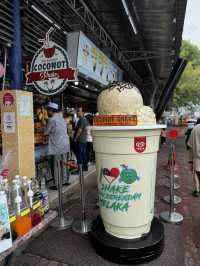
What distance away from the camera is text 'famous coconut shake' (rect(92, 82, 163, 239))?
2.52m

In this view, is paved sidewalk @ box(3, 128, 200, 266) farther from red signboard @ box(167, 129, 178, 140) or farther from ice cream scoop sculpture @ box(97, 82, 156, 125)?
ice cream scoop sculpture @ box(97, 82, 156, 125)

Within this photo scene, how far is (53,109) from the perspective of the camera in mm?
5141

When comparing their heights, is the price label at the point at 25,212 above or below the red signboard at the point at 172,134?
below

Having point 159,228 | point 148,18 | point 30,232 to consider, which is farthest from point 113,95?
point 148,18

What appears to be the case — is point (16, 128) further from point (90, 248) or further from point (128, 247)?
point (128, 247)

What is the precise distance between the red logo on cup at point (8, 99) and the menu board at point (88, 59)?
2.01m

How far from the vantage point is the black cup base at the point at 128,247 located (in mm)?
2619

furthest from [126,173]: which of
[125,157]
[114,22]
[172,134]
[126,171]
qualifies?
[114,22]

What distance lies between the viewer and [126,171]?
256 cm

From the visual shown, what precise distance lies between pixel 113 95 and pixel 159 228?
5.93ft

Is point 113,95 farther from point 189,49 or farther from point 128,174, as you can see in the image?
point 189,49

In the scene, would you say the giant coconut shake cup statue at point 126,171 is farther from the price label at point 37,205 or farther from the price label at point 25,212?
the price label at point 25,212

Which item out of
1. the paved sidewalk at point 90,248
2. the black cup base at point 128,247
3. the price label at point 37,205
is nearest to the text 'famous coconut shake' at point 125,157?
the black cup base at point 128,247

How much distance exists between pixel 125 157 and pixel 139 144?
0.21 metres
